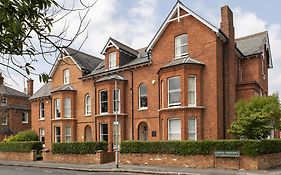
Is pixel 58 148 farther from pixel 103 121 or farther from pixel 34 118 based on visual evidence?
pixel 34 118

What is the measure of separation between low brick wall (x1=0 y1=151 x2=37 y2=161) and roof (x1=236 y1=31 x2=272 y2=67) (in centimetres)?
2144

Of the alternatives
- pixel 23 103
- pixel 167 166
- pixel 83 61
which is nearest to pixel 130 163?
pixel 167 166

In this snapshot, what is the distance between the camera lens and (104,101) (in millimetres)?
33625

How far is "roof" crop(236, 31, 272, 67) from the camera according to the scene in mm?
30884

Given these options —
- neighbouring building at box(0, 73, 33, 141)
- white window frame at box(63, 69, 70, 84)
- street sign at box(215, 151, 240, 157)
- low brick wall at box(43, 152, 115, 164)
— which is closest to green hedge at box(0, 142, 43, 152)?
low brick wall at box(43, 152, 115, 164)

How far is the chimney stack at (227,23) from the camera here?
28617 mm

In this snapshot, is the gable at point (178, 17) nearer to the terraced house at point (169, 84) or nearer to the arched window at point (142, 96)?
the terraced house at point (169, 84)

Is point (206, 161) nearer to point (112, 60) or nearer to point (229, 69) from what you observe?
point (229, 69)

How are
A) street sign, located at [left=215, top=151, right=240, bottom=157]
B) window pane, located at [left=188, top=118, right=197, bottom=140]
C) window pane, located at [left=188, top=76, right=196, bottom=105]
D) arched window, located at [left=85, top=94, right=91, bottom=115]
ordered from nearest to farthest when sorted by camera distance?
street sign, located at [left=215, top=151, right=240, bottom=157]
window pane, located at [left=188, top=118, right=197, bottom=140]
window pane, located at [left=188, top=76, right=196, bottom=105]
arched window, located at [left=85, top=94, right=91, bottom=115]

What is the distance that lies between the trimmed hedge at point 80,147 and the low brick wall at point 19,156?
4.03 metres

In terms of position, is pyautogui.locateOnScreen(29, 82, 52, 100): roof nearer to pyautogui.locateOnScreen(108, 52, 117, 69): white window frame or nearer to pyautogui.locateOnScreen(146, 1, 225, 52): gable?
pyautogui.locateOnScreen(108, 52, 117, 69): white window frame

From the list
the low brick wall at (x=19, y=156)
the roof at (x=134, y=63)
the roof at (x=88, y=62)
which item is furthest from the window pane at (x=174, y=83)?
the low brick wall at (x=19, y=156)

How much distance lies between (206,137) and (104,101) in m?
11.0

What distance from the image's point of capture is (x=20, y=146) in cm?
3588
